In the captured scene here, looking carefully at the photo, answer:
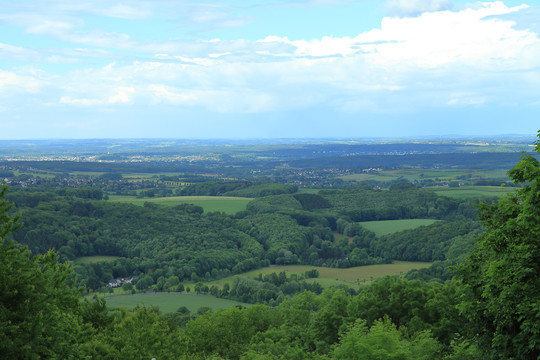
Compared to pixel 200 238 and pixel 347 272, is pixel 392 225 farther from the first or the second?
pixel 200 238

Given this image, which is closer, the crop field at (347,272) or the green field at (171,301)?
the green field at (171,301)

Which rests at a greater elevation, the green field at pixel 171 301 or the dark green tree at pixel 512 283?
the dark green tree at pixel 512 283

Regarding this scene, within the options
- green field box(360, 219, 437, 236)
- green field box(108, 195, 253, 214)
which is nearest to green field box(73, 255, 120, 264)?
green field box(108, 195, 253, 214)

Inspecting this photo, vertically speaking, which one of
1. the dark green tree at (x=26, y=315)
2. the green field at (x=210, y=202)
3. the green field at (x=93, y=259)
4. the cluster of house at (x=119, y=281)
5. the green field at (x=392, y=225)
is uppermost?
the dark green tree at (x=26, y=315)

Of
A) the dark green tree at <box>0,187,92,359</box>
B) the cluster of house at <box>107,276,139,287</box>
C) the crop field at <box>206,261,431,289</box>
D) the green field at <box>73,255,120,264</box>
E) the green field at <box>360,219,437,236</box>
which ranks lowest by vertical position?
the cluster of house at <box>107,276,139,287</box>

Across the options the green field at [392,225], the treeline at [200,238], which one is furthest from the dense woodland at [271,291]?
the green field at [392,225]

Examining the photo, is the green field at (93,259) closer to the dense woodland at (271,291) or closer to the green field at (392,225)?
the dense woodland at (271,291)

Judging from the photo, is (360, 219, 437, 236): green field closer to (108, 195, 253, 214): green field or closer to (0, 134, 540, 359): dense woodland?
(0, 134, 540, 359): dense woodland
